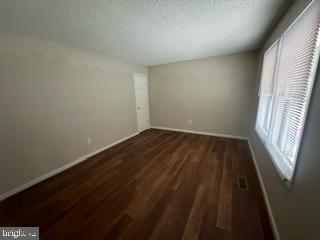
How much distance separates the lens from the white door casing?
4574mm

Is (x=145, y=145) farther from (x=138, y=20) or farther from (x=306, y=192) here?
(x=306, y=192)

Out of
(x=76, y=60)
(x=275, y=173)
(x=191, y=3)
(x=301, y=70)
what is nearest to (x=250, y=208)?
(x=275, y=173)

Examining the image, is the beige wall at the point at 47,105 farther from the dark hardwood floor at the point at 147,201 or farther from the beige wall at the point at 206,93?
the beige wall at the point at 206,93

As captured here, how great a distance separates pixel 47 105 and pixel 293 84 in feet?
11.4

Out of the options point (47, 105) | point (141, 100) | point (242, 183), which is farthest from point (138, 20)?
point (141, 100)

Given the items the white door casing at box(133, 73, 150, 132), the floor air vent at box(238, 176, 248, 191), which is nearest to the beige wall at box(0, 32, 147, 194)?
the white door casing at box(133, 73, 150, 132)

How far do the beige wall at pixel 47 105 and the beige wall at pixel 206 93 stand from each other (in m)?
1.95

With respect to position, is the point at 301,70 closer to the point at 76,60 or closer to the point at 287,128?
the point at 287,128

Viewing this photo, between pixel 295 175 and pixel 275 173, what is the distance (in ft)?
1.75

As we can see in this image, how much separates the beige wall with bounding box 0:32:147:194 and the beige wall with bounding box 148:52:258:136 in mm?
1953

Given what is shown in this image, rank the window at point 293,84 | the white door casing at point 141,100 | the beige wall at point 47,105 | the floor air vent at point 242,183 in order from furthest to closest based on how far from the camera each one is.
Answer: the white door casing at point 141,100, the floor air vent at point 242,183, the beige wall at point 47,105, the window at point 293,84

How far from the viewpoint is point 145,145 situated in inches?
148

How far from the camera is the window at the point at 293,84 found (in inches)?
42.1

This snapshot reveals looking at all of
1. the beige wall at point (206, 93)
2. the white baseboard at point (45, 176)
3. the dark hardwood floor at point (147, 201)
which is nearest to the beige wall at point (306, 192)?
the dark hardwood floor at point (147, 201)
